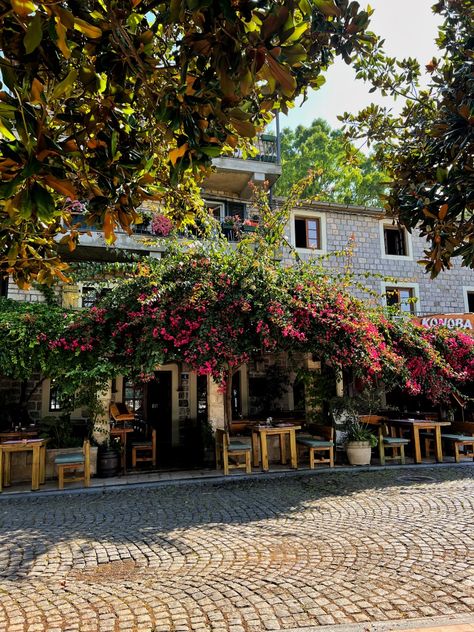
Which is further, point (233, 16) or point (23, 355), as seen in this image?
point (23, 355)

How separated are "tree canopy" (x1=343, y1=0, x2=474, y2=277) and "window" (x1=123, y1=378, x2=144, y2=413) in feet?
36.0

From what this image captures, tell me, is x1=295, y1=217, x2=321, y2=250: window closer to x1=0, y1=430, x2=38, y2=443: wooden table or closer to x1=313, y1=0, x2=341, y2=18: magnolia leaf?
x1=0, y1=430, x2=38, y2=443: wooden table

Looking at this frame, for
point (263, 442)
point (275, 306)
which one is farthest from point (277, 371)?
point (275, 306)

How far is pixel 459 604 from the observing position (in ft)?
11.1

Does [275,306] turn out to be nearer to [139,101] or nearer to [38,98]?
[139,101]

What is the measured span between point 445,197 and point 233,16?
177cm

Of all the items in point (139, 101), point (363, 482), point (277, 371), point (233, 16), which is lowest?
point (363, 482)

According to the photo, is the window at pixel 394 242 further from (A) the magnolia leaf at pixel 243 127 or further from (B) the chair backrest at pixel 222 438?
(A) the magnolia leaf at pixel 243 127

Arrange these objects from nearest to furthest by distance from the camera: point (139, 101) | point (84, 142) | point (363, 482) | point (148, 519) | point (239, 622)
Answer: point (84, 142), point (239, 622), point (139, 101), point (148, 519), point (363, 482)

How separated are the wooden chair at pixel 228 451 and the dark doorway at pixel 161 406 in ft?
13.6

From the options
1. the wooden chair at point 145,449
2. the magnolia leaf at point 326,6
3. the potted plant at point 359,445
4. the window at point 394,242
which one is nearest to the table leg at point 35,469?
the wooden chair at point 145,449

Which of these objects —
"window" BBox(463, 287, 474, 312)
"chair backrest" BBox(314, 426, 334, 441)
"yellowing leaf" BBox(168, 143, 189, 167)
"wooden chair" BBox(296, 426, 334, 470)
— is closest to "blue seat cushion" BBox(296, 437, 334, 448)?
"wooden chair" BBox(296, 426, 334, 470)

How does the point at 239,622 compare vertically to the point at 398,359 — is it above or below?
below

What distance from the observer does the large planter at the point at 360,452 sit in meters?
9.98
